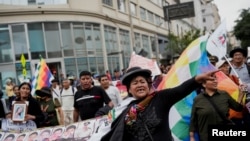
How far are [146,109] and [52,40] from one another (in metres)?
22.8

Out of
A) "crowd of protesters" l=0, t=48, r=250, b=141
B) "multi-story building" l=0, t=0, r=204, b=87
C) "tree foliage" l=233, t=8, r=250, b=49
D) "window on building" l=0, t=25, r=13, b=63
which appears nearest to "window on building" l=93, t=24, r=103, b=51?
"multi-story building" l=0, t=0, r=204, b=87

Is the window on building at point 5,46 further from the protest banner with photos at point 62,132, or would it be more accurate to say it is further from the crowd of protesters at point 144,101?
the protest banner with photos at point 62,132

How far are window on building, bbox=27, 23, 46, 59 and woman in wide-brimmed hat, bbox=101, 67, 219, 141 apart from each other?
72.4ft

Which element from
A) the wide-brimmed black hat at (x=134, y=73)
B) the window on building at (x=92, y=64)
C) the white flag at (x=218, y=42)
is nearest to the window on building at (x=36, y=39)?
the window on building at (x=92, y=64)

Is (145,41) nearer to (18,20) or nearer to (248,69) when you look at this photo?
(18,20)

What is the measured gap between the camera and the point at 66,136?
569cm

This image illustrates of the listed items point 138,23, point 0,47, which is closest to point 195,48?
point 0,47

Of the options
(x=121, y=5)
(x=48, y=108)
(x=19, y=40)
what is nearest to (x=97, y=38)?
(x=19, y=40)

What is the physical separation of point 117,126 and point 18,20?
872 inches

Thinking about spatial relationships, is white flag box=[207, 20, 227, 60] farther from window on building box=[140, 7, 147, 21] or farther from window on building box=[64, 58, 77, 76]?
window on building box=[140, 7, 147, 21]

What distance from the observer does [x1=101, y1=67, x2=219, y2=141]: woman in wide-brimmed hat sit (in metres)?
3.55

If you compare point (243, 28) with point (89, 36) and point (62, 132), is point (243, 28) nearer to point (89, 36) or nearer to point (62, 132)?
point (89, 36)

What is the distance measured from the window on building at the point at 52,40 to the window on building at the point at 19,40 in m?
1.45

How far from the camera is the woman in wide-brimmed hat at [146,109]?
3.55 meters
